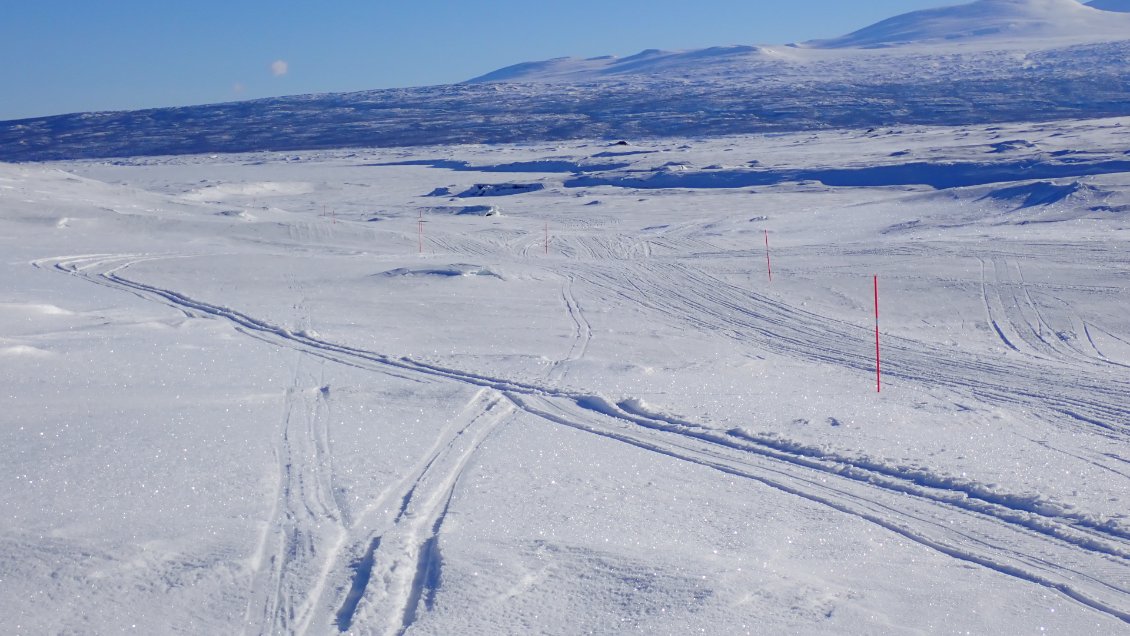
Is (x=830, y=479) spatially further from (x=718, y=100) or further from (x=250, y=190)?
(x=718, y=100)

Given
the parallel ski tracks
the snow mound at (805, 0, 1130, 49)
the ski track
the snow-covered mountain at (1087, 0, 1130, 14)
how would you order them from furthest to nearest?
the snow-covered mountain at (1087, 0, 1130, 14), the snow mound at (805, 0, 1130, 49), the parallel ski tracks, the ski track

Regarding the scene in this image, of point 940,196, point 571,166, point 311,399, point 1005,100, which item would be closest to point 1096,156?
point 940,196

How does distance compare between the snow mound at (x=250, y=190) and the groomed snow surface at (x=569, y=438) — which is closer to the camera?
the groomed snow surface at (x=569, y=438)

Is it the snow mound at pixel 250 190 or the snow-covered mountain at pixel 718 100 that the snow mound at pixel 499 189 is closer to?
the snow mound at pixel 250 190

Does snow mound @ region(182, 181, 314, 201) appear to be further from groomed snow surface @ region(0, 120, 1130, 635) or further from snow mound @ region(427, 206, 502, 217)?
groomed snow surface @ region(0, 120, 1130, 635)

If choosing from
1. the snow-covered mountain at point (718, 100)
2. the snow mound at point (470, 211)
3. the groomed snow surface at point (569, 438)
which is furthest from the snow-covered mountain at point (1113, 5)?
the groomed snow surface at point (569, 438)

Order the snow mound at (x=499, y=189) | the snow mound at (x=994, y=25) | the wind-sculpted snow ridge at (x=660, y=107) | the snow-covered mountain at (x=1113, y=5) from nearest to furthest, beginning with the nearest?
the snow mound at (x=499, y=189) → the wind-sculpted snow ridge at (x=660, y=107) → the snow mound at (x=994, y=25) → the snow-covered mountain at (x=1113, y=5)

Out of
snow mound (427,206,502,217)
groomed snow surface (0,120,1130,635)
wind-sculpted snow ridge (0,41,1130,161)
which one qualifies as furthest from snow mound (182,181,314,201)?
groomed snow surface (0,120,1130,635)
